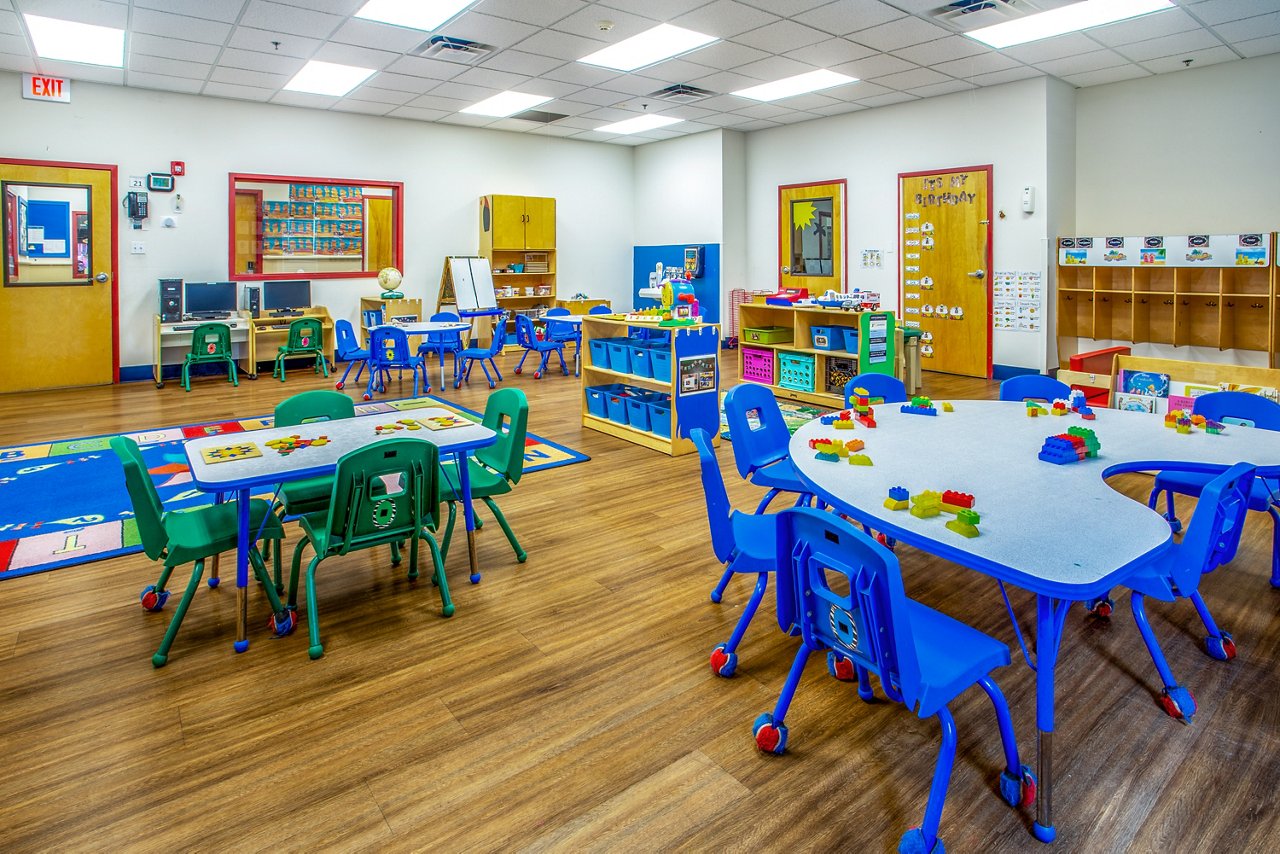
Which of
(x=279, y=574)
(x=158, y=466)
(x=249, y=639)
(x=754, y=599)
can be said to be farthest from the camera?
(x=158, y=466)

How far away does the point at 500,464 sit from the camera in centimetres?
384

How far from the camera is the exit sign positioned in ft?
26.2

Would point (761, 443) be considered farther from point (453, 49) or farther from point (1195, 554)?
point (453, 49)

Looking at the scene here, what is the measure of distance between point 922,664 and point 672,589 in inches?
63.5

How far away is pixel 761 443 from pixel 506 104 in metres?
7.49

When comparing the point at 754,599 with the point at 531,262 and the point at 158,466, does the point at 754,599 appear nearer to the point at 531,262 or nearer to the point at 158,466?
the point at 158,466

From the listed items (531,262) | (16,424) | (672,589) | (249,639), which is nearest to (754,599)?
(672,589)

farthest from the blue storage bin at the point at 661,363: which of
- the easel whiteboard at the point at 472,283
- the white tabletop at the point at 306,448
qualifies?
the easel whiteboard at the point at 472,283

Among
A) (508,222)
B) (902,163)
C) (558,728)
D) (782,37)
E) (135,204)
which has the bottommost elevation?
(558,728)

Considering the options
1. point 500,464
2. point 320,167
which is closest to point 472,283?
point 320,167

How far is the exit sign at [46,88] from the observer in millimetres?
7996

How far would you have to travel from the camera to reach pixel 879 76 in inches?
319

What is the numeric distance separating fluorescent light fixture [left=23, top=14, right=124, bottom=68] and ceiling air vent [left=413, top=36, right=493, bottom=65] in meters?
→ 2.48

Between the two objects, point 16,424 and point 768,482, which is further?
point 16,424
